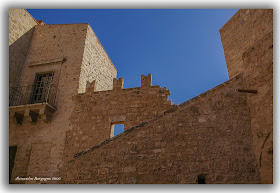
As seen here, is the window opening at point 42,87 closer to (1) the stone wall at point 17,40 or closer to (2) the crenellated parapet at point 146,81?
(1) the stone wall at point 17,40

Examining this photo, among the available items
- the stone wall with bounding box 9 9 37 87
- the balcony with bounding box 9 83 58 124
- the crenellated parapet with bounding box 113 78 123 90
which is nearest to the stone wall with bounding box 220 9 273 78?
the crenellated parapet with bounding box 113 78 123 90

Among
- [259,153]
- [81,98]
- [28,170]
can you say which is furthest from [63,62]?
[259,153]

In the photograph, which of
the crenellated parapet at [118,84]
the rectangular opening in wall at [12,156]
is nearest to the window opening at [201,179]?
the crenellated parapet at [118,84]

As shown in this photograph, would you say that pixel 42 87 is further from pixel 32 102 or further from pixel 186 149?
pixel 186 149

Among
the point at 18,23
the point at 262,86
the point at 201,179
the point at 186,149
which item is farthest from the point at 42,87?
the point at 262,86

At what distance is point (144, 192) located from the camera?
12.3ft

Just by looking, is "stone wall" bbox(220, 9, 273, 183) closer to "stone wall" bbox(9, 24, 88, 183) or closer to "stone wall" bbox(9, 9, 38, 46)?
"stone wall" bbox(9, 24, 88, 183)

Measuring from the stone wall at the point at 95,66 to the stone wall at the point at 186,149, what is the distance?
16.9 ft

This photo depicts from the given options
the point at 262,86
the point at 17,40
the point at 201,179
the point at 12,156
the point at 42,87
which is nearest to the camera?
the point at 201,179

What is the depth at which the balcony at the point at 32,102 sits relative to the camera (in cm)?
838

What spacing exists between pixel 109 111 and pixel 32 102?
3.49m

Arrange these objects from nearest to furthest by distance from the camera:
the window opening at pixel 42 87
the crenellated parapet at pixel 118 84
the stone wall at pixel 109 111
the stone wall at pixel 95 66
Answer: the stone wall at pixel 109 111 < the crenellated parapet at pixel 118 84 < the window opening at pixel 42 87 < the stone wall at pixel 95 66

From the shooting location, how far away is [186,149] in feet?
14.1

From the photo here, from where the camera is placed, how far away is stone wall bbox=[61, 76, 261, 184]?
4.05 metres
